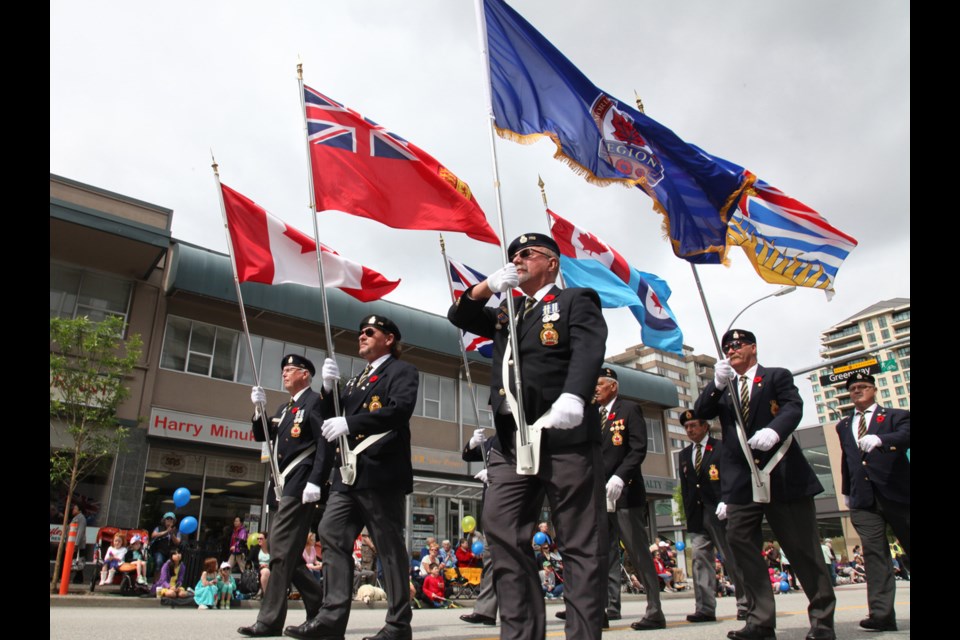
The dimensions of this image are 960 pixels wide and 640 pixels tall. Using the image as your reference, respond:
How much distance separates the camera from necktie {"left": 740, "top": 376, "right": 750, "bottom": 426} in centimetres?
554

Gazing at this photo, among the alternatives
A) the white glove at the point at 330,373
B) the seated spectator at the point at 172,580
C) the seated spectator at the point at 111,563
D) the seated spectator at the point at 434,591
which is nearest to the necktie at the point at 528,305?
the white glove at the point at 330,373

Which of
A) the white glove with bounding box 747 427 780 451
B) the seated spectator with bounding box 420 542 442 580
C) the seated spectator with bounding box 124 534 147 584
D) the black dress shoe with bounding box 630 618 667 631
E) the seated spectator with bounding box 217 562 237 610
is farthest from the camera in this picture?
the seated spectator with bounding box 420 542 442 580

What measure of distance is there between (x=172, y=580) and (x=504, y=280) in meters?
12.1

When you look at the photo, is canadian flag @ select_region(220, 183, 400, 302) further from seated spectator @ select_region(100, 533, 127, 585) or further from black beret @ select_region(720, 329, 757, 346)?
seated spectator @ select_region(100, 533, 127, 585)

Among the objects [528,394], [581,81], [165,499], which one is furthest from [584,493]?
[165,499]

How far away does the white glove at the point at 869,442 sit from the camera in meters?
6.16

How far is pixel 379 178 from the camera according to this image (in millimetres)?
6336

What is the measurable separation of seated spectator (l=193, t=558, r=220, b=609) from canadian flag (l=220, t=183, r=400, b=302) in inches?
261

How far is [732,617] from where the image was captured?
758 centimetres

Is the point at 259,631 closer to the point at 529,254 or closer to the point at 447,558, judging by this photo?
the point at 529,254

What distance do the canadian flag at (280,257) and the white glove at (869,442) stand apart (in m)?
4.85

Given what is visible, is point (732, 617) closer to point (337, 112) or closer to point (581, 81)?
point (581, 81)

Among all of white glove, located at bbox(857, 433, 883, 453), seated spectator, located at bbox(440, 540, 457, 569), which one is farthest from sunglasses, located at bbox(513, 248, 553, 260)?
seated spectator, located at bbox(440, 540, 457, 569)

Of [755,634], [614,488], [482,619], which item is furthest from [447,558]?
[755,634]
